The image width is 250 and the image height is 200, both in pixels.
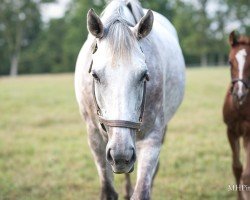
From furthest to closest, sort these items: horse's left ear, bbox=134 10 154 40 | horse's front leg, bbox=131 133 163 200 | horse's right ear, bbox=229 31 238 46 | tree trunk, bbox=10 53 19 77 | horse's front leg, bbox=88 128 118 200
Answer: tree trunk, bbox=10 53 19 77 < horse's right ear, bbox=229 31 238 46 < horse's front leg, bbox=88 128 118 200 < horse's front leg, bbox=131 133 163 200 < horse's left ear, bbox=134 10 154 40

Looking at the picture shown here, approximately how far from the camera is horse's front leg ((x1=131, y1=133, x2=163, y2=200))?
3044 mm

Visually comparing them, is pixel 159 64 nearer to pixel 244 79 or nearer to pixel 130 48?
pixel 130 48

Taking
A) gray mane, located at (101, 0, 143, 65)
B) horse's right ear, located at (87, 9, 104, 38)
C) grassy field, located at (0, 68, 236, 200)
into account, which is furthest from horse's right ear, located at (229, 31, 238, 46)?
horse's right ear, located at (87, 9, 104, 38)

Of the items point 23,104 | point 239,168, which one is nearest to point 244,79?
point 239,168

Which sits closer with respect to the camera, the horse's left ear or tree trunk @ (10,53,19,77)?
the horse's left ear

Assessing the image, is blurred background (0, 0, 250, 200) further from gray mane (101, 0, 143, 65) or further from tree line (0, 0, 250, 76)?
tree line (0, 0, 250, 76)

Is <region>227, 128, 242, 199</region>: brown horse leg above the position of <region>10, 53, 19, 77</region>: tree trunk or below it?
above

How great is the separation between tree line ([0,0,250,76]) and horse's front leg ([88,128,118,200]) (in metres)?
39.4

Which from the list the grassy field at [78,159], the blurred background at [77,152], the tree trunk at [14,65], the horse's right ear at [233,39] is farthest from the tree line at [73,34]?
the horse's right ear at [233,39]

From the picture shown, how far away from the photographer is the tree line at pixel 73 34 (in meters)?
42.5

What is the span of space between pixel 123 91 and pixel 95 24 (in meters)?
0.53

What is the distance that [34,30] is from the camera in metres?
49.3

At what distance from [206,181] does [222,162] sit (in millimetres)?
974

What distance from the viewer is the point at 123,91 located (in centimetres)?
250
